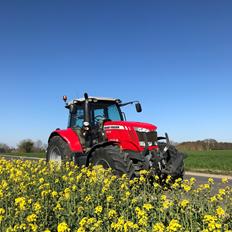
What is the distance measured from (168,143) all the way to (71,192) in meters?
3.87

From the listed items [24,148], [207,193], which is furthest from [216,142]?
[207,193]

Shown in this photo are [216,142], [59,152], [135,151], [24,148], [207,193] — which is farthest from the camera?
[24,148]

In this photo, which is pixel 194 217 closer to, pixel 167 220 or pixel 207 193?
pixel 167 220

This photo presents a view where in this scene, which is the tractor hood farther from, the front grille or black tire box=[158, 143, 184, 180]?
black tire box=[158, 143, 184, 180]

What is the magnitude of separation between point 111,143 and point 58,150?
281cm

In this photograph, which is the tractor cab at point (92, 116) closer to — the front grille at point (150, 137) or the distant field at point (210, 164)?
the front grille at point (150, 137)

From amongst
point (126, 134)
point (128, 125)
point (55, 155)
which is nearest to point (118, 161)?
point (126, 134)

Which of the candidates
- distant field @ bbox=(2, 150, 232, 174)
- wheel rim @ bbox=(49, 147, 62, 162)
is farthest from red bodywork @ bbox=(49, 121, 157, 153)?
distant field @ bbox=(2, 150, 232, 174)

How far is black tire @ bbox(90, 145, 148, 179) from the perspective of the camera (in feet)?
23.6

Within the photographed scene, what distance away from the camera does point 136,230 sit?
11.8 feet

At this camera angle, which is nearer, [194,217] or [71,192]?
[194,217]

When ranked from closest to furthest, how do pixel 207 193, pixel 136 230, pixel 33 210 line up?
1. pixel 136 230
2. pixel 33 210
3. pixel 207 193

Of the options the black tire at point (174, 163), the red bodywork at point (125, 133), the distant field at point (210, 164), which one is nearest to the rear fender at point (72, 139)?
the red bodywork at point (125, 133)

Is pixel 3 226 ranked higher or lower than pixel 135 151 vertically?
lower
